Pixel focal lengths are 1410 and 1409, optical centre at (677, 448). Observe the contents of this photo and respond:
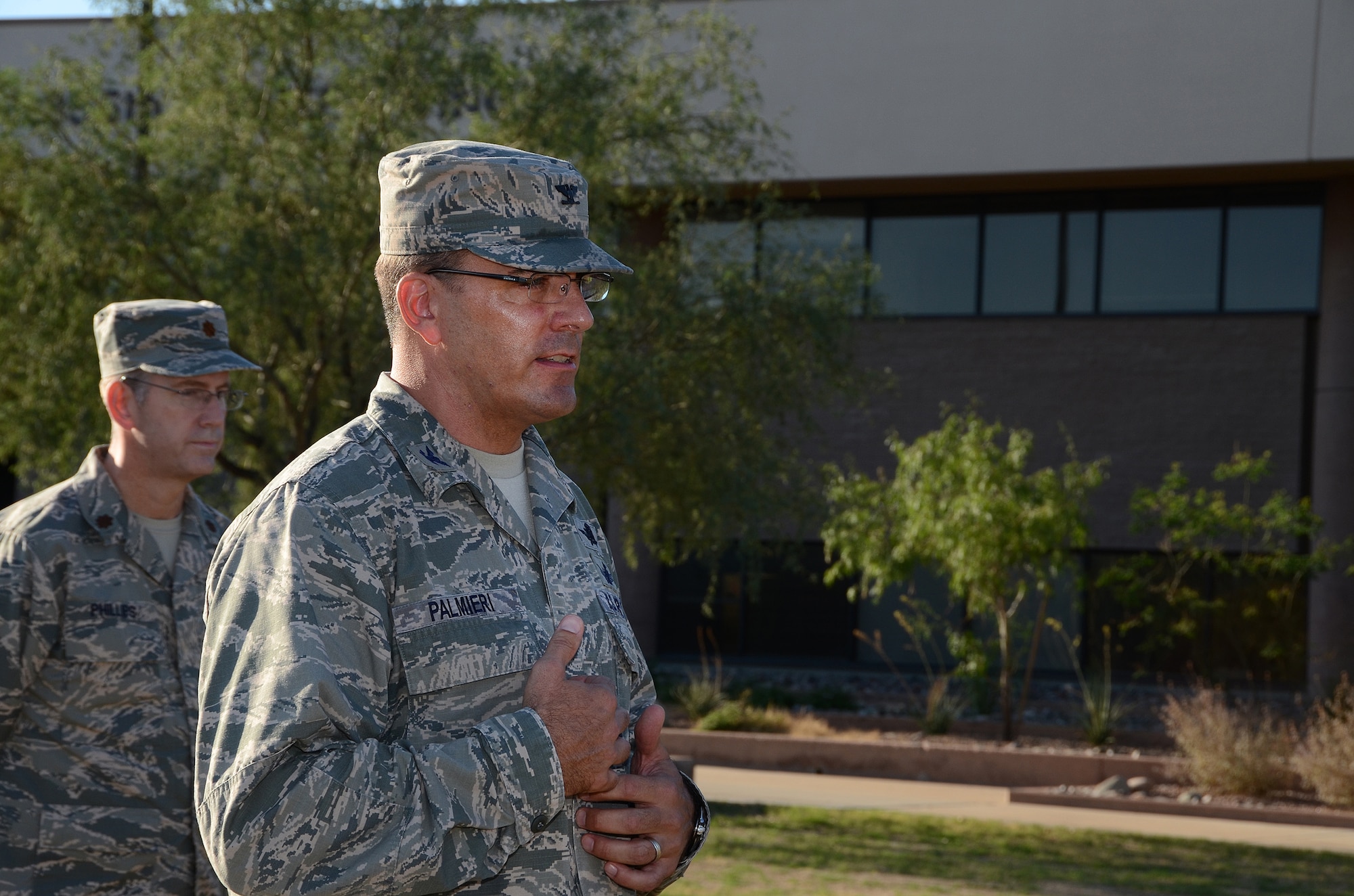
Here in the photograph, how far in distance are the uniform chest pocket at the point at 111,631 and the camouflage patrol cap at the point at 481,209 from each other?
2089 mm

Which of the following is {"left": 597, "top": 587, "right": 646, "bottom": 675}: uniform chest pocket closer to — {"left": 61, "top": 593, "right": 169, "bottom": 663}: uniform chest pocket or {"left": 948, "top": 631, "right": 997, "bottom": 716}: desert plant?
{"left": 61, "top": 593, "right": 169, "bottom": 663}: uniform chest pocket

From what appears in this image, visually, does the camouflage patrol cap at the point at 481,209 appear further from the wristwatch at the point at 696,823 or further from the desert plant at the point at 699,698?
the desert plant at the point at 699,698

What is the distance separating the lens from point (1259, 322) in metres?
19.5

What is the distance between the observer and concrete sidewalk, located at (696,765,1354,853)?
10.9 metres

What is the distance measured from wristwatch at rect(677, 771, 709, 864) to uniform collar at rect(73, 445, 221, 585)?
225 cm

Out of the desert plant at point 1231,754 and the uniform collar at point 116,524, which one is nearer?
the uniform collar at point 116,524

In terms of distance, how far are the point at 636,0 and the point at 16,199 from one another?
199 inches

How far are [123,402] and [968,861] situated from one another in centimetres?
702

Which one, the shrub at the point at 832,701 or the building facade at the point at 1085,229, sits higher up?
the building facade at the point at 1085,229

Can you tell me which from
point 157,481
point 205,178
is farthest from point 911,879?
point 205,178

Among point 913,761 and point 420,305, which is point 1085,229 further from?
point 420,305

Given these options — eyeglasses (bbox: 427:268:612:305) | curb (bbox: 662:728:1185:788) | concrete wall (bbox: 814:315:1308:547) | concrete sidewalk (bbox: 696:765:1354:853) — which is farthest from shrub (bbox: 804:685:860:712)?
eyeglasses (bbox: 427:268:612:305)

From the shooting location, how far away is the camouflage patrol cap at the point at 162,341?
4.39 meters

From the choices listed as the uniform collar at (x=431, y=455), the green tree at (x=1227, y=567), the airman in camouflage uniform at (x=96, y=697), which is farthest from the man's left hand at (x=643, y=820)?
the green tree at (x=1227, y=567)
